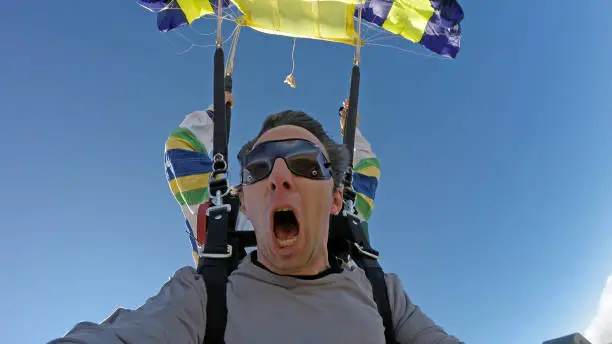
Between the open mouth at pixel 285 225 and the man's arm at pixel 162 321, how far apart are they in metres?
0.48

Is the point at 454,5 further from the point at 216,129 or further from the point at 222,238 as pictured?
the point at 222,238

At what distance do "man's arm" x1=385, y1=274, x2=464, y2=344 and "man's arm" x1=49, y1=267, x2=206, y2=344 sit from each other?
1008mm

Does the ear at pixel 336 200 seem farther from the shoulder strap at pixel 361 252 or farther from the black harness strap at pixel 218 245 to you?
the black harness strap at pixel 218 245

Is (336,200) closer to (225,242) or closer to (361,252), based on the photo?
(361,252)

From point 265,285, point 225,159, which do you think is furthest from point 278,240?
point 225,159

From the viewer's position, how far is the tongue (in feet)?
7.26

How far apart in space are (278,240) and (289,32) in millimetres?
4502

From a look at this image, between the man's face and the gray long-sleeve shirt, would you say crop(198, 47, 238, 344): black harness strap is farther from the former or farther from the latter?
the man's face

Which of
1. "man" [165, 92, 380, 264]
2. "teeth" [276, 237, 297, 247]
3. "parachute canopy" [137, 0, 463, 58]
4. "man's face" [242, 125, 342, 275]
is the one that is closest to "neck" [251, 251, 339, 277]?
"man's face" [242, 125, 342, 275]

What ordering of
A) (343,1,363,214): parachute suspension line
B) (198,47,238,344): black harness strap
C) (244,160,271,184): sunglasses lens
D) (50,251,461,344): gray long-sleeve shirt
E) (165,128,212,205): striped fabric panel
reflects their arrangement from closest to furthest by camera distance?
(50,251,461,344): gray long-sleeve shirt
(198,47,238,344): black harness strap
(244,160,271,184): sunglasses lens
(343,1,363,214): parachute suspension line
(165,128,212,205): striped fabric panel

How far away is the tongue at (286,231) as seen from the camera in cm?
221

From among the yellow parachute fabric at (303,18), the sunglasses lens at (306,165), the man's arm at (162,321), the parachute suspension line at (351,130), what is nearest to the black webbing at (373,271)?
the parachute suspension line at (351,130)

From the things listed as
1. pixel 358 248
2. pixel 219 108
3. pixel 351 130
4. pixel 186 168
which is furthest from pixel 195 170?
pixel 358 248

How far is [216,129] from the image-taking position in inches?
130
